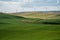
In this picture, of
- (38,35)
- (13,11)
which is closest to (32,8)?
(13,11)

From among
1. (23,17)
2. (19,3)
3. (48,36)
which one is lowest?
(48,36)

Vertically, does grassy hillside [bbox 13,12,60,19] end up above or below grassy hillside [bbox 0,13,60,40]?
above

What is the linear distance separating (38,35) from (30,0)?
484 mm

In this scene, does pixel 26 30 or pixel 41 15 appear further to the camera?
pixel 41 15

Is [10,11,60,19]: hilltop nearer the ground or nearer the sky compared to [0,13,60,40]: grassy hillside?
nearer the sky

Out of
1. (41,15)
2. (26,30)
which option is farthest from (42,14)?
(26,30)

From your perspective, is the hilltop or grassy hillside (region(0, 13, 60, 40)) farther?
the hilltop

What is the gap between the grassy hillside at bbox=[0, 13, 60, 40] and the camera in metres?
0.95

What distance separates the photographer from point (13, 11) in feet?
Result: 4.34

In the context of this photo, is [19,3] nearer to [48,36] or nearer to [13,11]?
[13,11]

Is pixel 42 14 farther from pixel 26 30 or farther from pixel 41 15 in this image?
pixel 26 30

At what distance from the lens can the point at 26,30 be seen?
3.35 ft

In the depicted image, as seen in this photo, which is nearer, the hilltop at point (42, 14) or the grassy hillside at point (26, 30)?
the grassy hillside at point (26, 30)

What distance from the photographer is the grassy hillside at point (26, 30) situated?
95 cm
